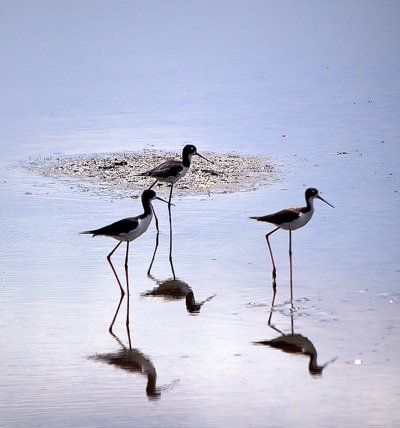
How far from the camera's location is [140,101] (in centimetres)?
1923

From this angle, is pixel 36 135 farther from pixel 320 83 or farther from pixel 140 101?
pixel 320 83

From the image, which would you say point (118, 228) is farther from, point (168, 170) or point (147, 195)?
point (168, 170)

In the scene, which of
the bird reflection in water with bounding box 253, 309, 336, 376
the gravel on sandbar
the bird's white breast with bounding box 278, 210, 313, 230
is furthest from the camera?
the gravel on sandbar

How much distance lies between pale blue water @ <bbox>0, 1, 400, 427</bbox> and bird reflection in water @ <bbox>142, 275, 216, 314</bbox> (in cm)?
10

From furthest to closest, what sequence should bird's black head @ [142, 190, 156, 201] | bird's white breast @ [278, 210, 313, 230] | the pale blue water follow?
bird's black head @ [142, 190, 156, 201]
bird's white breast @ [278, 210, 313, 230]
the pale blue water

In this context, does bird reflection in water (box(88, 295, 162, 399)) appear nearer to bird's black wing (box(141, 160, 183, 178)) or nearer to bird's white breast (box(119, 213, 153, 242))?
bird's white breast (box(119, 213, 153, 242))

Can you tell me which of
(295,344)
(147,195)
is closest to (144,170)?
(147,195)

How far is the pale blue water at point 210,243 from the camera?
6.94m

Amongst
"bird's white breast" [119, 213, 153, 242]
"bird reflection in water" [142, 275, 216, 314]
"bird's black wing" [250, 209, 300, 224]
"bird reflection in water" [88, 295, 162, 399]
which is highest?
"bird's black wing" [250, 209, 300, 224]

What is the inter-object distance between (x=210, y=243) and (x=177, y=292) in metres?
1.66

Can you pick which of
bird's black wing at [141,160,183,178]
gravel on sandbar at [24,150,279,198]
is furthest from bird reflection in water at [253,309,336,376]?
gravel on sandbar at [24,150,279,198]

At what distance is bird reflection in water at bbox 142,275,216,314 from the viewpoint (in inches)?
348

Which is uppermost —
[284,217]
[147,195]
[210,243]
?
[147,195]

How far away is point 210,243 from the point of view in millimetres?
10859
